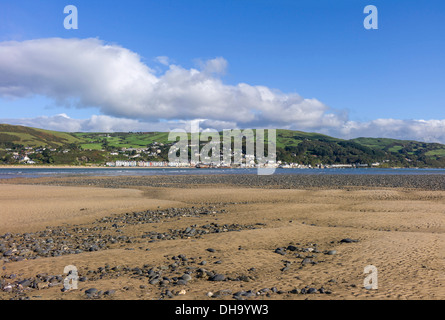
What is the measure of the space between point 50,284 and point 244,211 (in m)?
15.4

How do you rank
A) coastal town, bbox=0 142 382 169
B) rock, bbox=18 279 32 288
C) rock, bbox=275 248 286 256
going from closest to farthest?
rock, bbox=18 279 32 288
rock, bbox=275 248 286 256
coastal town, bbox=0 142 382 169

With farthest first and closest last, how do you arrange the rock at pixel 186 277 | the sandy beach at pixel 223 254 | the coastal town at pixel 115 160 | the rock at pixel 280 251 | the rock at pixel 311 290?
the coastal town at pixel 115 160
the rock at pixel 280 251
the rock at pixel 186 277
the sandy beach at pixel 223 254
the rock at pixel 311 290

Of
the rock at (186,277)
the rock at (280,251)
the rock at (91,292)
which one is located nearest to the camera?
the rock at (91,292)

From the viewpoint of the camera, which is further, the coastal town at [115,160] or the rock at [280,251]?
the coastal town at [115,160]

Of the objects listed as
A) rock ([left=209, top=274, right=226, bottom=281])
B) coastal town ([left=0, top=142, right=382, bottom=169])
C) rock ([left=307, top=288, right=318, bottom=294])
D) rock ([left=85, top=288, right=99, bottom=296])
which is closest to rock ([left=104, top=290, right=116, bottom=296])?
rock ([left=85, top=288, right=99, bottom=296])

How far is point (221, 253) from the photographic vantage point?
1197 centimetres

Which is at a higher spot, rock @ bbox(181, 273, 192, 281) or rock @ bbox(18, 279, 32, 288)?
rock @ bbox(181, 273, 192, 281)

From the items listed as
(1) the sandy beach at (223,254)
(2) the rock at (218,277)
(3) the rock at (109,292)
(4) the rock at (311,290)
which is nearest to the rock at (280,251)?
(1) the sandy beach at (223,254)

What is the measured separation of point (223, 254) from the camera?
1182cm

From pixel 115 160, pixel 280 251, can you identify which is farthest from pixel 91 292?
pixel 115 160

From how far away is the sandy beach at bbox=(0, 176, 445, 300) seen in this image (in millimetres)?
8281

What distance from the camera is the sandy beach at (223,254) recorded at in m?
8.28

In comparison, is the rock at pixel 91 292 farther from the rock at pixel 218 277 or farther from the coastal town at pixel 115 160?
the coastal town at pixel 115 160

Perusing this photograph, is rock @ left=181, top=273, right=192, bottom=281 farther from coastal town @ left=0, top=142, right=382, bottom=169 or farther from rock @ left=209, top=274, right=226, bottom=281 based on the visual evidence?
coastal town @ left=0, top=142, right=382, bottom=169
